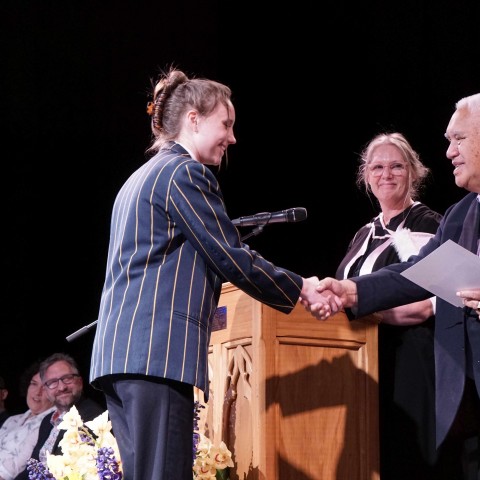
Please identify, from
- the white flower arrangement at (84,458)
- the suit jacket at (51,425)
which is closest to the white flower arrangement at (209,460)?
the white flower arrangement at (84,458)

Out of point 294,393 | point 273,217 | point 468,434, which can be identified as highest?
point 273,217

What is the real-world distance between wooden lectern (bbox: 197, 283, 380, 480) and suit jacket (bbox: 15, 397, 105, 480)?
1975mm

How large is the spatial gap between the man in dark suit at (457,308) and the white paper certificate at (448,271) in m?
0.04

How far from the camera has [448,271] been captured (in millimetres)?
2781

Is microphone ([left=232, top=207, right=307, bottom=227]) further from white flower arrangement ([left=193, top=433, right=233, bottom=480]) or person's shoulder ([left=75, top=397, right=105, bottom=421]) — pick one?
person's shoulder ([left=75, top=397, right=105, bottom=421])

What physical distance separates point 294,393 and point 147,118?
3.85 m

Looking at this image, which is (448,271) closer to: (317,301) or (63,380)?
(317,301)

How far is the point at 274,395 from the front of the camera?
9.70 ft

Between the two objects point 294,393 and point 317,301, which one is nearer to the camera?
point 317,301

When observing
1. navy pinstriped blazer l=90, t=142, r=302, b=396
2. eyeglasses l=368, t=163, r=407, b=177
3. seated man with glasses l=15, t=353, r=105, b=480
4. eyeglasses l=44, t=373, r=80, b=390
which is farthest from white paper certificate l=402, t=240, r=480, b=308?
eyeglasses l=44, t=373, r=80, b=390

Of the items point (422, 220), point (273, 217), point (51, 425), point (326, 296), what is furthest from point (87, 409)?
point (326, 296)

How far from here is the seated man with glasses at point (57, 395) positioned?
5258 mm

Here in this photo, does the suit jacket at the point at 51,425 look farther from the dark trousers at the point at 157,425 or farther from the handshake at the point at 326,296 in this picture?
the dark trousers at the point at 157,425

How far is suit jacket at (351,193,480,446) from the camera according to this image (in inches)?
115
